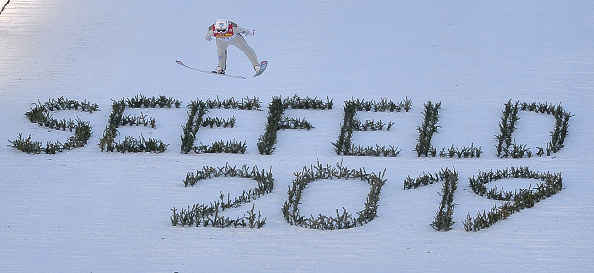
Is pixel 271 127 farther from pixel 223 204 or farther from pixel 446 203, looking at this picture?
pixel 446 203

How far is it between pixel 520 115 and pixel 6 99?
6.89m

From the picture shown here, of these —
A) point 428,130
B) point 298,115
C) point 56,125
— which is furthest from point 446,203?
point 56,125

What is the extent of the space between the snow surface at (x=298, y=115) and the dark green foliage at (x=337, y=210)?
0.38ft

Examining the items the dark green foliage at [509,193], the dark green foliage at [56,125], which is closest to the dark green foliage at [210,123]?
the dark green foliage at [56,125]

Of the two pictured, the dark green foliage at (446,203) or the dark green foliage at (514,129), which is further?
the dark green foliage at (514,129)

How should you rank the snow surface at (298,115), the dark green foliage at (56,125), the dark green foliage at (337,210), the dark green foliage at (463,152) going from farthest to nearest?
the dark green foliage at (56,125)
the dark green foliage at (463,152)
the dark green foliage at (337,210)
the snow surface at (298,115)

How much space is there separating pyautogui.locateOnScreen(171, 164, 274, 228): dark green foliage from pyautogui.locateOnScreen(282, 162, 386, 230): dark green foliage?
0.32 m

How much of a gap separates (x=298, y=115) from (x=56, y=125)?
3.13m

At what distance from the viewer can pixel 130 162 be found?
12312mm

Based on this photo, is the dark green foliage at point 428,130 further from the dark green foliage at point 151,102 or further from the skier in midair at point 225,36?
the dark green foliage at point 151,102

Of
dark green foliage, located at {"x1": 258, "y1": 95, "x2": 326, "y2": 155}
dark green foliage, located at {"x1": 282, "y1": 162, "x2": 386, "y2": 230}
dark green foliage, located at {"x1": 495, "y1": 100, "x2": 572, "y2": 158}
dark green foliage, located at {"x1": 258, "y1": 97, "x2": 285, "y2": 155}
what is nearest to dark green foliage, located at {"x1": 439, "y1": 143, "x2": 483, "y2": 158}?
dark green foliage, located at {"x1": 495, "y1": 100, "x2": 572, "y2": 158}

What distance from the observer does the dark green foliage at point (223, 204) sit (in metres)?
10.6

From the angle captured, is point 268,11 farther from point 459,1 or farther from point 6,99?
point 6,99

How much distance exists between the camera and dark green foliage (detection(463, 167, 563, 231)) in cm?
1059
